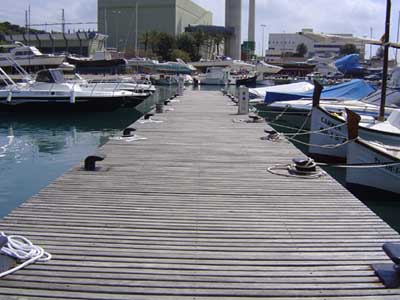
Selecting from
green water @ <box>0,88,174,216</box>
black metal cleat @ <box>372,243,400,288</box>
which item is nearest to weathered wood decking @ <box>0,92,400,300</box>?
black metal cleat @ <box>372,243,400,288</box>

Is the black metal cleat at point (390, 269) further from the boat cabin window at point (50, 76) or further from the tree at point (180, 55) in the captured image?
the tree at point (180, 55)

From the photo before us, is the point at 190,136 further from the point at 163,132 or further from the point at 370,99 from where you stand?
the point at 370,99

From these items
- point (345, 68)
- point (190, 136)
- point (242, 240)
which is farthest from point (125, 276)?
point (345, 68)

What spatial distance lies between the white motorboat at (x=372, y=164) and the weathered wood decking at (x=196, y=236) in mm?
2753

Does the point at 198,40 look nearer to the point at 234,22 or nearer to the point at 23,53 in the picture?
the point at 234,22

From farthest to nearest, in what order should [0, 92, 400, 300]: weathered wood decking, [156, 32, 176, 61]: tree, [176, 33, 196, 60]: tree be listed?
[176, 33, 196, 60]: tree
[156, 32, 176, 61]: tree
[0, 92, 400, 300]: weathered wood decking

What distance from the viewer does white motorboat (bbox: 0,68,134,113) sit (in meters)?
27.9

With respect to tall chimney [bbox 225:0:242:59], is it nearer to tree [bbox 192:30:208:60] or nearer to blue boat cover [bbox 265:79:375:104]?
tree [bbox 192:30:208:60]

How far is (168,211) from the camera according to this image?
6.43m

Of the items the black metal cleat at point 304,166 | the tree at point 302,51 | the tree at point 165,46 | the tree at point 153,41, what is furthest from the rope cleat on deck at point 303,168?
the tree at point 302,51

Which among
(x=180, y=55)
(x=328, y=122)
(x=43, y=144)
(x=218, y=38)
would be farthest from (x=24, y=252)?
(x=218, y=38)

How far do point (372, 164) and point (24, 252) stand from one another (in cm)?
820

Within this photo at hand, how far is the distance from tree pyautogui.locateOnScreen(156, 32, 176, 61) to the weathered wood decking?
326 ft

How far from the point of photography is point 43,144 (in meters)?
19.9
